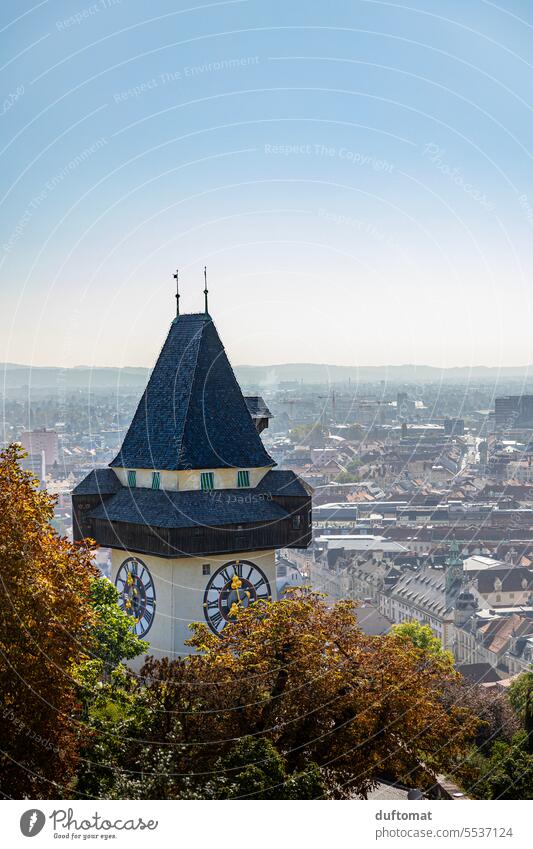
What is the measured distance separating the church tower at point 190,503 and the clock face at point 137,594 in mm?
20

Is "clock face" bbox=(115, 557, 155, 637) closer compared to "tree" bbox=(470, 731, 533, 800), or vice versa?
"tree" bbox=(470, 731, 533, 800)

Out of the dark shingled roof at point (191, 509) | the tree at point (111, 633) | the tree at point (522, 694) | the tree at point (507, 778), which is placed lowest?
the tree at point (522, 694)

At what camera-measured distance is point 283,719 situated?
1755 centimetres

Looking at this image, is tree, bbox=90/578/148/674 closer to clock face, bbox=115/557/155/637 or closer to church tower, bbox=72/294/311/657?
clock face, bbox=115/557/155/637

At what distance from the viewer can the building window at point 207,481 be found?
24.2 meters

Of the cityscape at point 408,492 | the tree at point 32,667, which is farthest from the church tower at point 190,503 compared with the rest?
the cityscape at point 408,492

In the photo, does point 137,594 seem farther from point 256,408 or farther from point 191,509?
point 256,408

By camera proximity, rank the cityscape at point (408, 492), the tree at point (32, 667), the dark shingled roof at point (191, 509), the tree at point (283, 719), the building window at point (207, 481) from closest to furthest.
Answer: the tree at point (32, 667), the tree at point (283, 719), the dark shingled roof at point (191, 509), the building window at point (207, 481), the cityscape at point (408, 492)

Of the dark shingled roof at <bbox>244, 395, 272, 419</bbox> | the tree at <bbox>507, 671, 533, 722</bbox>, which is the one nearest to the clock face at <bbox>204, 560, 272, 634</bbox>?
the dark shingled roof at <bbox>244, 395, 272, 419</bbox>

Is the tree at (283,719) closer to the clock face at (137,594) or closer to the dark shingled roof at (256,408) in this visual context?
the clock face at (137,594)

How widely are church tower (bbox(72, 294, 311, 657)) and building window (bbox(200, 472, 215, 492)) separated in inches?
0.8

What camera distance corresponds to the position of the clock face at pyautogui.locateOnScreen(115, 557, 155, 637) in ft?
79.7

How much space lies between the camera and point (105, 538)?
24.8 m

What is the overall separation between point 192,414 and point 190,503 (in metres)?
1.95
